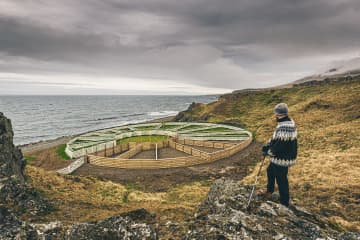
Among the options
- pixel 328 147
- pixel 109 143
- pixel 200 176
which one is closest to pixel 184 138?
pixel 109 143

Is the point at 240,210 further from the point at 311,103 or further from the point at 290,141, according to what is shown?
the point at 311,103

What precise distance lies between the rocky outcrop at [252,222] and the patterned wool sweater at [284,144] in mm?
1258

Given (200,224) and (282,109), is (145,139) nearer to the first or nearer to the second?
(282,109)

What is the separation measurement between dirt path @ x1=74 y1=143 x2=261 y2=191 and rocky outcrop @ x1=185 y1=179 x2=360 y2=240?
1449 cm

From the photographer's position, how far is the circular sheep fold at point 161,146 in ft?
90.0

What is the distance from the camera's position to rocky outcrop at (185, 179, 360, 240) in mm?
5375

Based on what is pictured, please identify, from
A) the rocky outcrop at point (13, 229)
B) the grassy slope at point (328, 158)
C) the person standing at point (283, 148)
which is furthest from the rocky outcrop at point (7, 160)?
the grassy slope at point (328, 158)

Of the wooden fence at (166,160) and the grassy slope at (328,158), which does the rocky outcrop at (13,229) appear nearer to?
the grassy slope at (328,158)

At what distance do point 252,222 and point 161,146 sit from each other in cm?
2913

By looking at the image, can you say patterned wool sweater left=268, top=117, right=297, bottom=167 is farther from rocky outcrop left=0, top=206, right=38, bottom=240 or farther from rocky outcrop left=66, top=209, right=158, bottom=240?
rocky outcrop left=0, top=206, right=38, bottom=240

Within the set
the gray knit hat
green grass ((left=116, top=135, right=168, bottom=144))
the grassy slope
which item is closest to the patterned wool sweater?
the gray knit hat

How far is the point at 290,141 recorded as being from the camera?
7.16 meters

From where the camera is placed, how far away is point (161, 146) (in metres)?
34.6

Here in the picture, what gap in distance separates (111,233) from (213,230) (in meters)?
2.10
